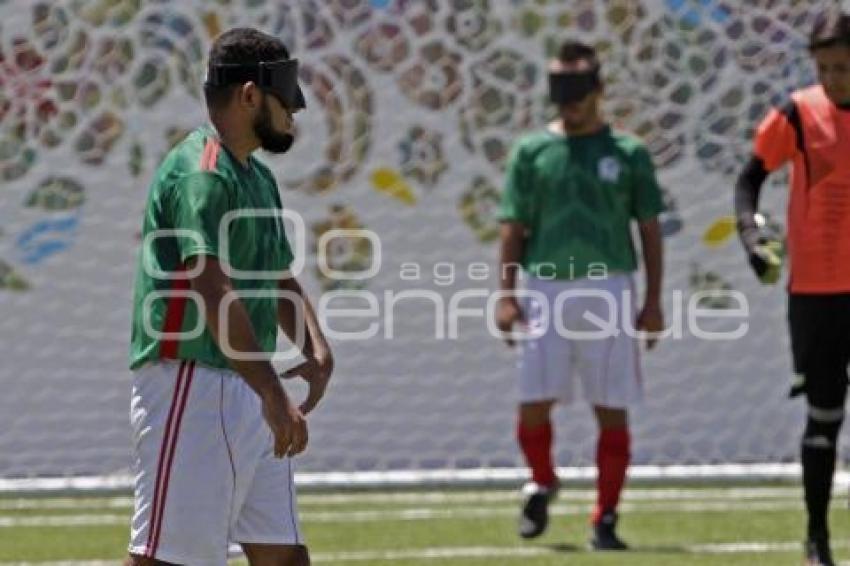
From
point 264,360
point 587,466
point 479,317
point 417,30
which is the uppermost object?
point 417,30

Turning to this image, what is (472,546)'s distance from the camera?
8539 millimetres

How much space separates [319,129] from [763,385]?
2526mm

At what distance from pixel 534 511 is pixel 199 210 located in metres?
4.06

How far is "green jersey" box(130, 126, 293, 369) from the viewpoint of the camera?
4977mm

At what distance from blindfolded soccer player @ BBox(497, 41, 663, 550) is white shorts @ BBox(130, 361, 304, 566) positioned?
370 centimetres

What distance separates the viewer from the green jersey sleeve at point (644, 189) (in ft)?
29.4

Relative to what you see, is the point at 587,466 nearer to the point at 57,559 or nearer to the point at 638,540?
the point at 638,540

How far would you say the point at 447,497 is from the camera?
10.5 metres

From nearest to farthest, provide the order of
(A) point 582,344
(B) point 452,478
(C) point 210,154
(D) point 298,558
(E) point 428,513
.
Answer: (C) point 210,154 < (D) point 298,558 < (A) point 582,344 < (E) point 428,513 < (B) point 452,478

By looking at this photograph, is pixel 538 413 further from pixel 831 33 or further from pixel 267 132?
pixel 267 132

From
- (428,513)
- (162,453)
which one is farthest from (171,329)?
(428,513)

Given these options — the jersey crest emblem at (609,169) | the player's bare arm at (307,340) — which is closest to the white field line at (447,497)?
the jersey crest emblem at (609,169)

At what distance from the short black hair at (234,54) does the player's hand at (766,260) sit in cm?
241

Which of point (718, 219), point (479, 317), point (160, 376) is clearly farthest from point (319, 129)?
point (160, 376)
